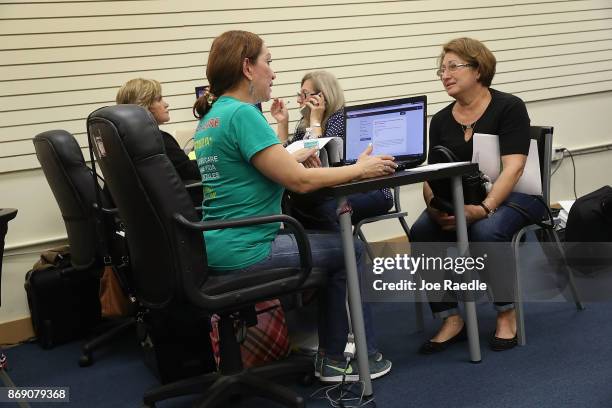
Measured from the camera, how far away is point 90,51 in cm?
386

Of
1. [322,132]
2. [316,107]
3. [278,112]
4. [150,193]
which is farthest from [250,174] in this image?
[278,112]

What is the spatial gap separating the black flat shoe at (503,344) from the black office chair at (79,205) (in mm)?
1694

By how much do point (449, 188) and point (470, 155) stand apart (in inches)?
13.2

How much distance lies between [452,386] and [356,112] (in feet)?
4.40

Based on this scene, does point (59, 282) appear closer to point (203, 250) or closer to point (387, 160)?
point (203, 250)

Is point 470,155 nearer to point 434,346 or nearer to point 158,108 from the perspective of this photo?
point 434,346

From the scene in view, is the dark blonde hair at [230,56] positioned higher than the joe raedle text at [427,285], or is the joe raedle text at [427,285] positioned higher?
the dark blonde hair at [230,56]

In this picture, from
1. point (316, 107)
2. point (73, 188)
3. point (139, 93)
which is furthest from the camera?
point (316, 107)

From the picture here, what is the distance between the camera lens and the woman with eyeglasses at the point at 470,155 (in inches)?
107

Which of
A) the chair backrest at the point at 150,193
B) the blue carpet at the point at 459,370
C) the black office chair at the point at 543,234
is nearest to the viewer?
the chair backrest at the point at 150,193

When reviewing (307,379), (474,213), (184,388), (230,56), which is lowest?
(307,379)

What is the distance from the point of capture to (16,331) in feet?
12.2
